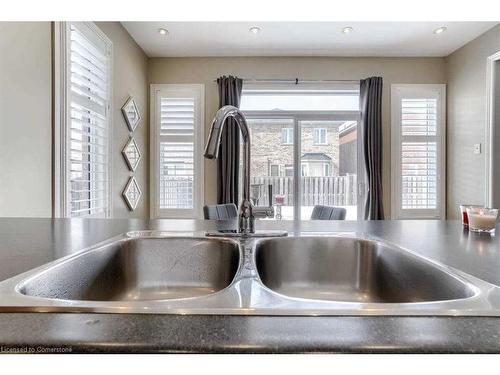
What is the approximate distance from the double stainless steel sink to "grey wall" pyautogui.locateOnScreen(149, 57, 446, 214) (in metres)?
3.21

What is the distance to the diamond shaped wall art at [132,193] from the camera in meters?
3.38

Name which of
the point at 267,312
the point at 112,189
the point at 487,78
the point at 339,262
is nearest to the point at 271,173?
the point at 112,189

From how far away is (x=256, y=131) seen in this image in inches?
165

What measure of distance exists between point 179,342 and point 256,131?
3953mm

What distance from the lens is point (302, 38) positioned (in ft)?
11.8

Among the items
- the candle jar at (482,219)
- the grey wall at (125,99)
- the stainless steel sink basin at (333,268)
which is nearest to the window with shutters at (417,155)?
the grey wall at (125,99)

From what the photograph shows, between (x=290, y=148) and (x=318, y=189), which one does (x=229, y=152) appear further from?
(x=318, y=189)

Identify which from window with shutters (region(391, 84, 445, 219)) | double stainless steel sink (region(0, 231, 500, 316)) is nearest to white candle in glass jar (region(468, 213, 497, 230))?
double stainless steel sink (region(0, 231, 500, 316))

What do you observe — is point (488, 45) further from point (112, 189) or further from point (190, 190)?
point (112, 189)

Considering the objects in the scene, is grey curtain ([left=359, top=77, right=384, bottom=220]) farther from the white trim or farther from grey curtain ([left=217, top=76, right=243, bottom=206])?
grey curtain ([left=217, top=76, right=243, bottom=206])

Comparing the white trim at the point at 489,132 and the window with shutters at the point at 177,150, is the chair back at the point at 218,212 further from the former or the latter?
A: the white trim at the point at 489,132

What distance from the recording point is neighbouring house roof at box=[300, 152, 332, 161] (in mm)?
4211
